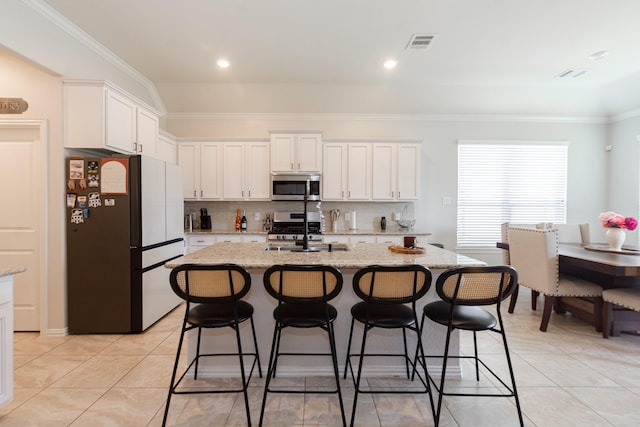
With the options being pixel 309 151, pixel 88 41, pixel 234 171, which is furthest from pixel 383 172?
pixel 88 41

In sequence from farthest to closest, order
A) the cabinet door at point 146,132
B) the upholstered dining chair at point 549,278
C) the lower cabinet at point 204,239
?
the lower cabinet at point 204,239 < the cabinet door at point 146,132 < the upholstered dining chair at point 549,278

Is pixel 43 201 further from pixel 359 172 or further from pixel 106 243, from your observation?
pixel 359 172

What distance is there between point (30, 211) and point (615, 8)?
589 centimetres

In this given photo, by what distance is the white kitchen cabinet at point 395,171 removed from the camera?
16.5ft

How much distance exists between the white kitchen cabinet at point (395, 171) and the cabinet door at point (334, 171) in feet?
1.56

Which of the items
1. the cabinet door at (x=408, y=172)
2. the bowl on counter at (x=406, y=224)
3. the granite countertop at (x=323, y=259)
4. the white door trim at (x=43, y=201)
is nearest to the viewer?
the granite countertop at (x=323, y=259)

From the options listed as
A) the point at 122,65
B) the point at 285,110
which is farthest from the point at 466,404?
the point at 122,65

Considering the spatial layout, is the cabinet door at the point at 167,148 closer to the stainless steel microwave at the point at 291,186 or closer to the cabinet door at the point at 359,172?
the stainless steel microwave at the point at 291,186

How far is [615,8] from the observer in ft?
9.51

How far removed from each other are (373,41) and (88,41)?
308 cm

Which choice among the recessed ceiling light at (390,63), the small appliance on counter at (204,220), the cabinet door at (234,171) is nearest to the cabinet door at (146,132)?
the cabinet door at (234,171)

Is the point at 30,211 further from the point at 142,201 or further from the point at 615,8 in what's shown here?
the point at 615,8

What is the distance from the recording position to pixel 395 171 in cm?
505

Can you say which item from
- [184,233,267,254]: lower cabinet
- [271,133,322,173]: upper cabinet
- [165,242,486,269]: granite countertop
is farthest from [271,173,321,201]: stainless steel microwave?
[165,242,486,269]: granite countertop
